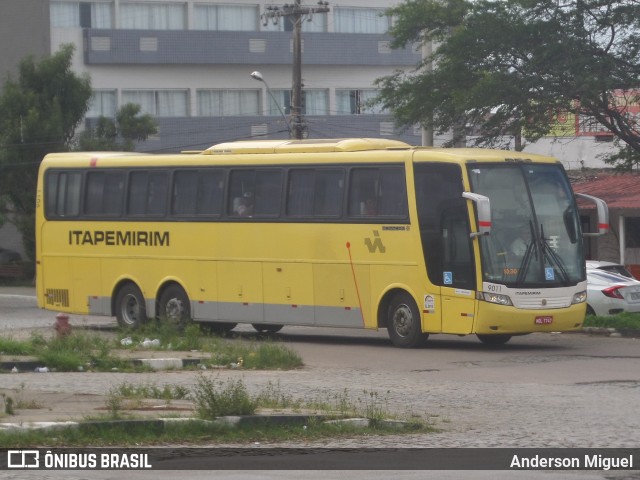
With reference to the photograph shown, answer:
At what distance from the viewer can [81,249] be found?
87.4 ft

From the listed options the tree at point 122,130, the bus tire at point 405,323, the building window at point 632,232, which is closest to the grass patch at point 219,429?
the bus tire at point 405,323

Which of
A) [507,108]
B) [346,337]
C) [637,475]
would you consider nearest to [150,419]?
[637,475]

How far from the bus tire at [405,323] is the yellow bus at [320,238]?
3cm

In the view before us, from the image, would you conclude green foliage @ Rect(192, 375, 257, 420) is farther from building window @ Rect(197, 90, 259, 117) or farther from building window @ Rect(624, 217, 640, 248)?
building window @ Rect(197, 90, 259, 117)

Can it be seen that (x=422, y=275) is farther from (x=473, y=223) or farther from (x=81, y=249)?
(x=81, y=249)

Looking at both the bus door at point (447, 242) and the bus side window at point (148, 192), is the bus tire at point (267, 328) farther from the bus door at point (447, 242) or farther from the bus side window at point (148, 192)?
the bus door at point (447, 242)

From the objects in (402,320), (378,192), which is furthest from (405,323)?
(378,192)

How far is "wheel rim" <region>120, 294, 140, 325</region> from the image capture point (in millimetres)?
25672

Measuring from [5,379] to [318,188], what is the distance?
8.61 m

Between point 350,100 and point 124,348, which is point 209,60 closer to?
point 350,100

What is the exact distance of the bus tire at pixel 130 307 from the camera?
2555 centimetres

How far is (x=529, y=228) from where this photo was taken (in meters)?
20.9

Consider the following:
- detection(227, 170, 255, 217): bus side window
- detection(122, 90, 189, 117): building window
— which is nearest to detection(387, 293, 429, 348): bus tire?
detection(227, 170, 255, 217): bus side window

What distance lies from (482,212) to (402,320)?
268 centimetres
